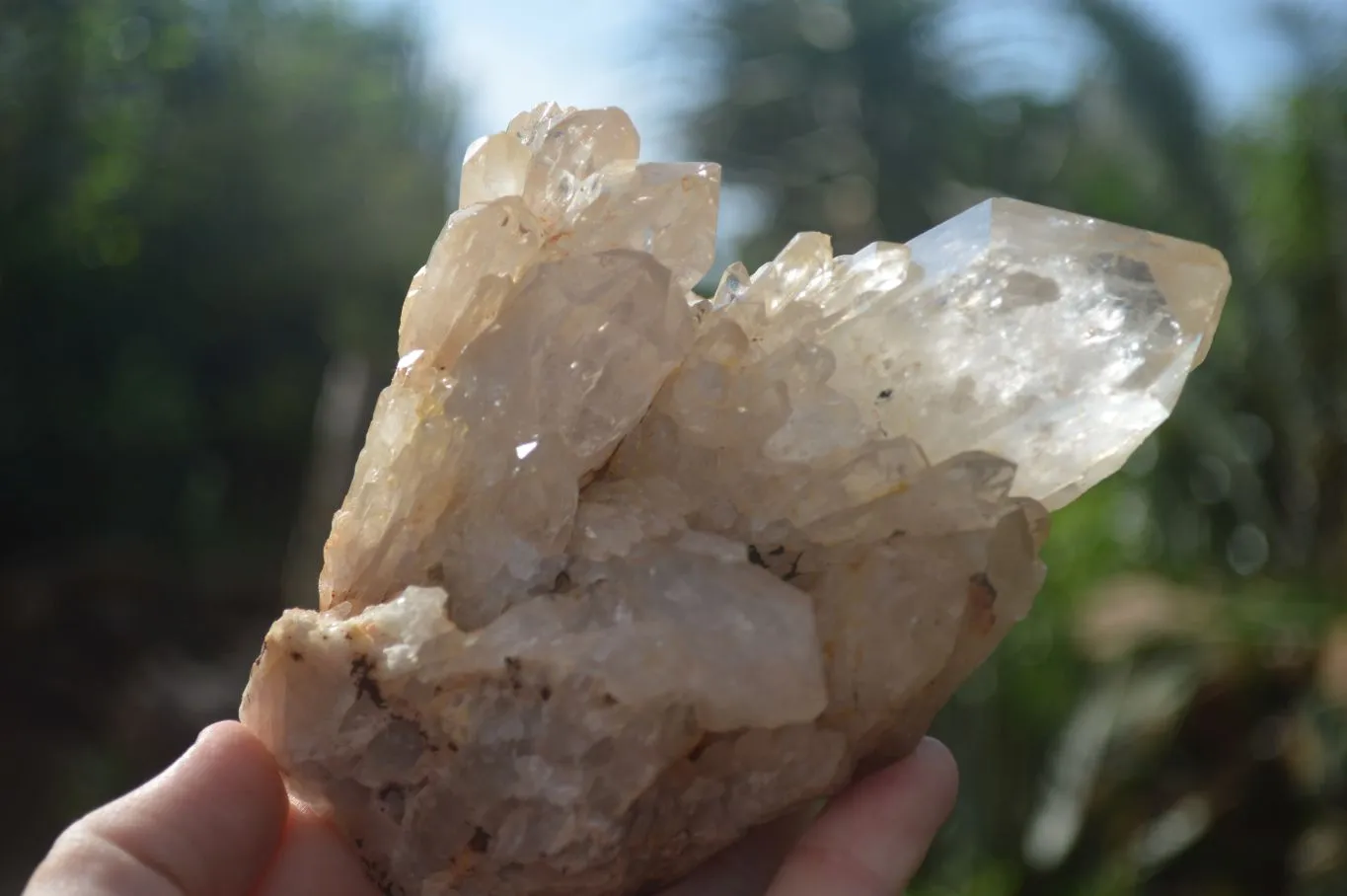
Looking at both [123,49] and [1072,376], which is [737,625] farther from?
[123,49]

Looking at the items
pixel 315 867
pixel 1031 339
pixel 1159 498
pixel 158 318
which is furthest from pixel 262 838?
pixel 158 318

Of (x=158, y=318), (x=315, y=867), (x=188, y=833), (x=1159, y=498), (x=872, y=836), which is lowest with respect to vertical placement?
(x=1159, y=498)

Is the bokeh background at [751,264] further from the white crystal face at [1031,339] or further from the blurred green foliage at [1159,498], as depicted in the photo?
the white crystal face at [1031,339]

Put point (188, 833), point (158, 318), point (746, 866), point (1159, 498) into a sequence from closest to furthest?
1. point (188, 833)
2. point (746, 866)
3. point (1159, 498)
4. point (158, 318)

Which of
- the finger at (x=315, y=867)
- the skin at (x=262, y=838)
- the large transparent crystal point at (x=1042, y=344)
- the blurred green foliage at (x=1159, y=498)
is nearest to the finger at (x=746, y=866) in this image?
the skin at (x=262, y=838)

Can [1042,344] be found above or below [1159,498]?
above

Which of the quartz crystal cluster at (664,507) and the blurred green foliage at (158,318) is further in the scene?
the blurred green foliage at (158,318)

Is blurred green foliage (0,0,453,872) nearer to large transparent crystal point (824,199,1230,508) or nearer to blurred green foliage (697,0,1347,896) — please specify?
blurred green foliage (697,0,1347,896)

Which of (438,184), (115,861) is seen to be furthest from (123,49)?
(115,861)

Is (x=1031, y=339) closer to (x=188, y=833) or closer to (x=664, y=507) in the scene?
(x=664, y=507)
